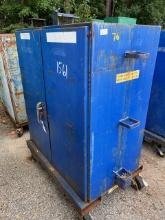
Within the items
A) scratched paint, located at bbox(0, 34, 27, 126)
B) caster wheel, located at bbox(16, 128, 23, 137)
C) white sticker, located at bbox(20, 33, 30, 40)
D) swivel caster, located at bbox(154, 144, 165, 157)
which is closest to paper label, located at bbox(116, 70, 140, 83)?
white sticker, located at bbox(20, 33, 30, 40)

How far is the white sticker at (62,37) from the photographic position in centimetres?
113

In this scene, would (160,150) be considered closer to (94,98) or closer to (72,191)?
(72,191)

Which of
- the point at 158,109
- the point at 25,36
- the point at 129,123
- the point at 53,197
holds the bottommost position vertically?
the point at 53,197

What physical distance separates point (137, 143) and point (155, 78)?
0.93 meters

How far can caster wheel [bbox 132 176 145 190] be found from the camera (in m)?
1.95

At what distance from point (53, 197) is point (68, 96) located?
111 centimetres

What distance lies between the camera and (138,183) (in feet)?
6.44

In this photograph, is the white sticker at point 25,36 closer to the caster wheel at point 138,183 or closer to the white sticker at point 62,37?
the white sticker at point 62,37

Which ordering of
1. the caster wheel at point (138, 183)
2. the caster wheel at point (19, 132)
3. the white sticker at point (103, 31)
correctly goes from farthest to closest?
the caster wheel at point (19, 132) → the caster wheel at point (138, 183) → the white sticker at point (103, 31)

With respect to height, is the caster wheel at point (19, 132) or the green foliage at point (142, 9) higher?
the green foliage at point (142, 9)

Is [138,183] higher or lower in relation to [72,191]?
lower

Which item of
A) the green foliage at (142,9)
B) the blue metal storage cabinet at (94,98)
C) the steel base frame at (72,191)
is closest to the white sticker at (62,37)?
the blue metal storage cabinet at (94,98)

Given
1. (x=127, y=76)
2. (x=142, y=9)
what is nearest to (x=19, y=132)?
(x=127, y=76)

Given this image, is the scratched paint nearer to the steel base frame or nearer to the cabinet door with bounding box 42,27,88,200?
the steel base frame
